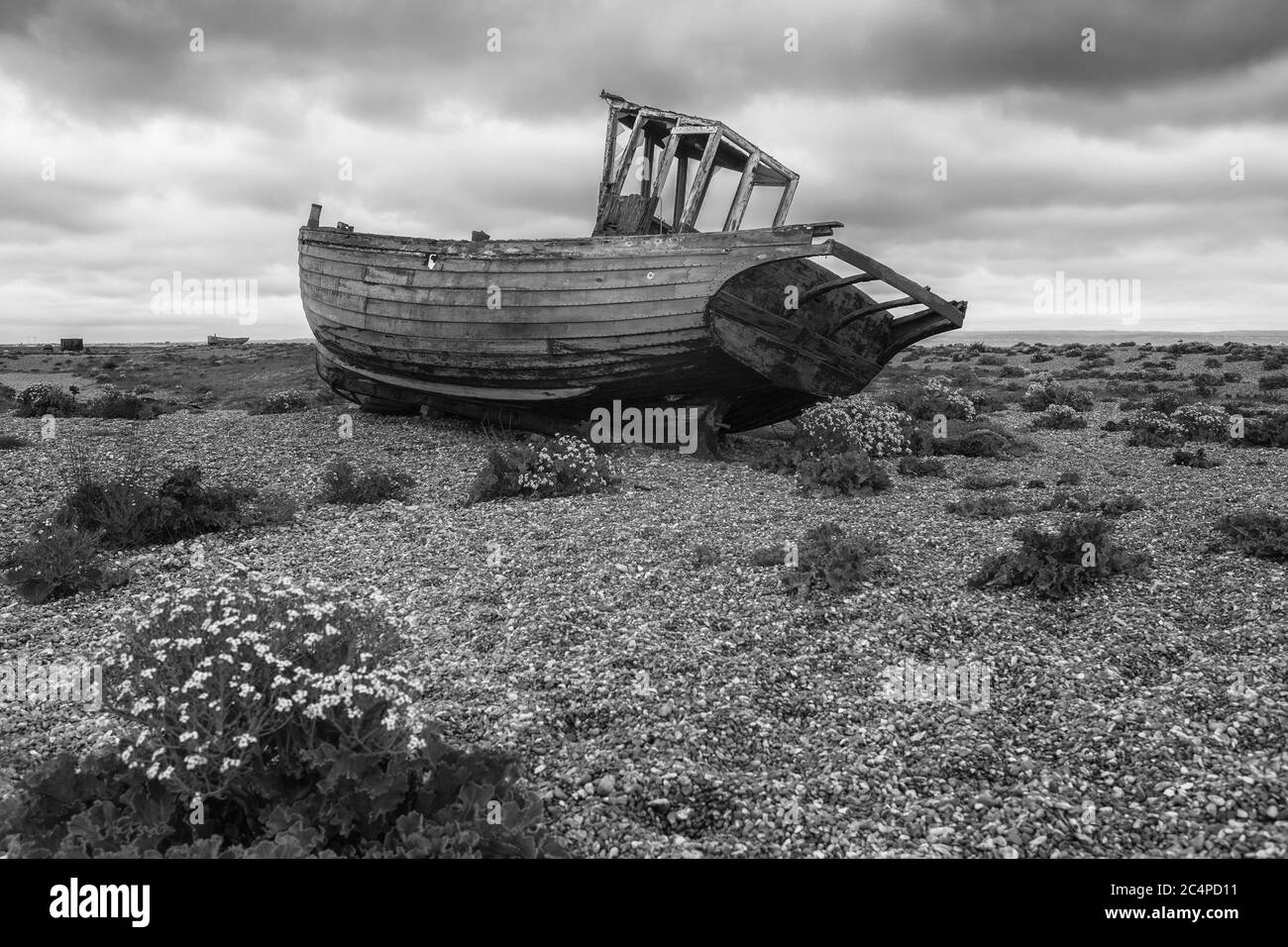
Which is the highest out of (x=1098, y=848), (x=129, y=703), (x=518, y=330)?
(x=518, y=330)

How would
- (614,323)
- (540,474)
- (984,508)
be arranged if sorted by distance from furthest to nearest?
(614,323), (540,474), (984,508)

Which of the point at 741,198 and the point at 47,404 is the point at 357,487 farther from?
the point at 47,404

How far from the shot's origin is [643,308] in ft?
50.3

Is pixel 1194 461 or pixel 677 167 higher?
pixel 677 167

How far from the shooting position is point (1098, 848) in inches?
193

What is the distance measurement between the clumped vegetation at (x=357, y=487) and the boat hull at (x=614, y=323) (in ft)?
13.2

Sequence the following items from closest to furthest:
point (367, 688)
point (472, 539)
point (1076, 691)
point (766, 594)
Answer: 1. point (367, 688)
2. point (1076, 691)
3. point (766, 594)
4. point (472, 539)

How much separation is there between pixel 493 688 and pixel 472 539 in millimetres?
4611

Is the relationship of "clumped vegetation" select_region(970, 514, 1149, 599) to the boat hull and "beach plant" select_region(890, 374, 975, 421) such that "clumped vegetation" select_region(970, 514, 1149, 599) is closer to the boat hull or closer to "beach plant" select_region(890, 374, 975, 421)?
the boat hull

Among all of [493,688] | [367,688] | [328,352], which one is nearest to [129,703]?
[367,688]

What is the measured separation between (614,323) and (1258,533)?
32.8ft

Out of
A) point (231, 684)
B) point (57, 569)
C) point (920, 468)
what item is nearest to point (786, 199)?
point (920, 468)

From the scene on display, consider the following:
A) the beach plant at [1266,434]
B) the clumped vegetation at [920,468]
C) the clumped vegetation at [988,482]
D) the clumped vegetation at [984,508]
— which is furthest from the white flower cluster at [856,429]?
the beach plant at [1266,434]
